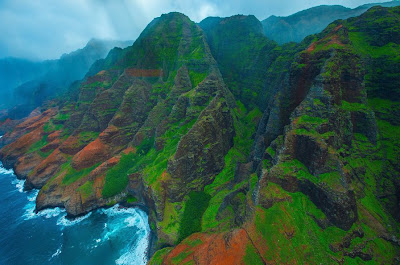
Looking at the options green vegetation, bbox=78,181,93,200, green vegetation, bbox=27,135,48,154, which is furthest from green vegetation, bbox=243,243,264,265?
green vegetation, bbox=27,135,48,154

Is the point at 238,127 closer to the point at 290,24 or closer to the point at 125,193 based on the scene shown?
the point at 125,193

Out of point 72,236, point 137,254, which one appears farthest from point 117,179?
point 137,254

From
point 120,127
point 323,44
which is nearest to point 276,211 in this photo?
point 323,44

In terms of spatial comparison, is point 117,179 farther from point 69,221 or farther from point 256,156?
point 256,156

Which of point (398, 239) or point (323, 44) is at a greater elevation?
point (323, 44)

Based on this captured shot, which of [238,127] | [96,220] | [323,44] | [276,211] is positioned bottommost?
[96,220]

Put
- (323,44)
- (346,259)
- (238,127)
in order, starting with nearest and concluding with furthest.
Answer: (346,259), (323,44), (238,127)

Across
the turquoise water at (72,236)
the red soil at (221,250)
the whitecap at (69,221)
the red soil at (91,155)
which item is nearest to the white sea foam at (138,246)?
the turquoise water at (72,236)

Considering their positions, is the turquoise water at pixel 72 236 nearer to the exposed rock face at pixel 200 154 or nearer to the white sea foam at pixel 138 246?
the white sea foam at pixel 138 246
